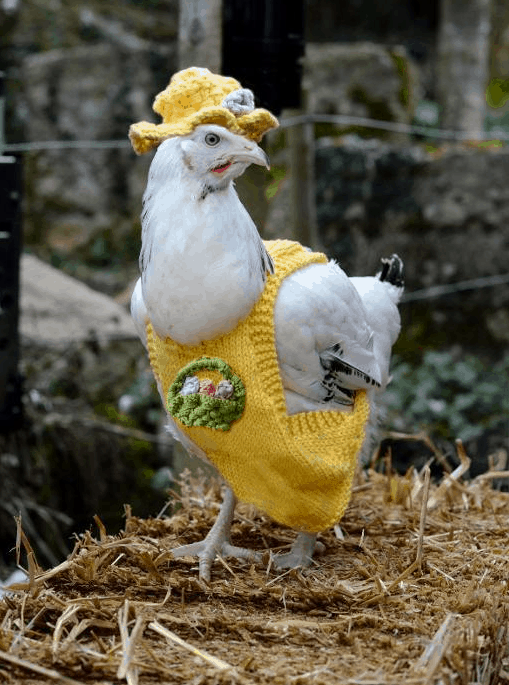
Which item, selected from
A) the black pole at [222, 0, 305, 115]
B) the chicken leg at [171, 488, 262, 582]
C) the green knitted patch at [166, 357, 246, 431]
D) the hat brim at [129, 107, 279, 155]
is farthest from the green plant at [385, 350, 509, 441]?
the hat brim at [129, 107, 279, 155]

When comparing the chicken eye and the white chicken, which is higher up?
the chicken eye

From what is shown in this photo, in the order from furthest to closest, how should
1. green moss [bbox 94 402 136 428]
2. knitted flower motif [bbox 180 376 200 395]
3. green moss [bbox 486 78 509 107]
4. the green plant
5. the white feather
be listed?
green moss [bbox 486 78 509 107] < the green plant < green moss [bbox 94 402 136 428] < knitted flower motif [bbox 180 376 200 395] < the white feather

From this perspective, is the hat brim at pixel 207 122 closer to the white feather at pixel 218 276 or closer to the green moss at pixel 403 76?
the white feather at pixel 218 276

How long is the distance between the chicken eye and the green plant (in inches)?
105

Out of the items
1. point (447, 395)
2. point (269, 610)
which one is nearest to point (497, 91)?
point (447, 395)

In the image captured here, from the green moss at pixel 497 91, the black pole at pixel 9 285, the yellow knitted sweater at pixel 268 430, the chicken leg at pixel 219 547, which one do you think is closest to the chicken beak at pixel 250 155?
the yellow knitted sweater at pixel 268 430

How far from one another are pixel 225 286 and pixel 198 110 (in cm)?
35

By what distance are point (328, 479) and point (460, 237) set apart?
116 inches

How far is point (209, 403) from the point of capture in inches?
81.1

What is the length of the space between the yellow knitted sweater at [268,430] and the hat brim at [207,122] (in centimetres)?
28

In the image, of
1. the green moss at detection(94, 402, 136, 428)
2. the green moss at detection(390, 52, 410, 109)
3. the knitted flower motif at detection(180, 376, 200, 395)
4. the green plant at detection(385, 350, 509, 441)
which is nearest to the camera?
the knitted flower motif at detection(180, 376, 200, 395)

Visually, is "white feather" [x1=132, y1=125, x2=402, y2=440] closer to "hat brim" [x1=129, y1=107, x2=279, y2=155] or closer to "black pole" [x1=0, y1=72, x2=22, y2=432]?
"hat brim" [x1=129, y1=107, x2=279, y2=155]

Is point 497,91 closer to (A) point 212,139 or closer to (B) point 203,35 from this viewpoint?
(B) point 203,35

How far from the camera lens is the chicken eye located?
198 cm
